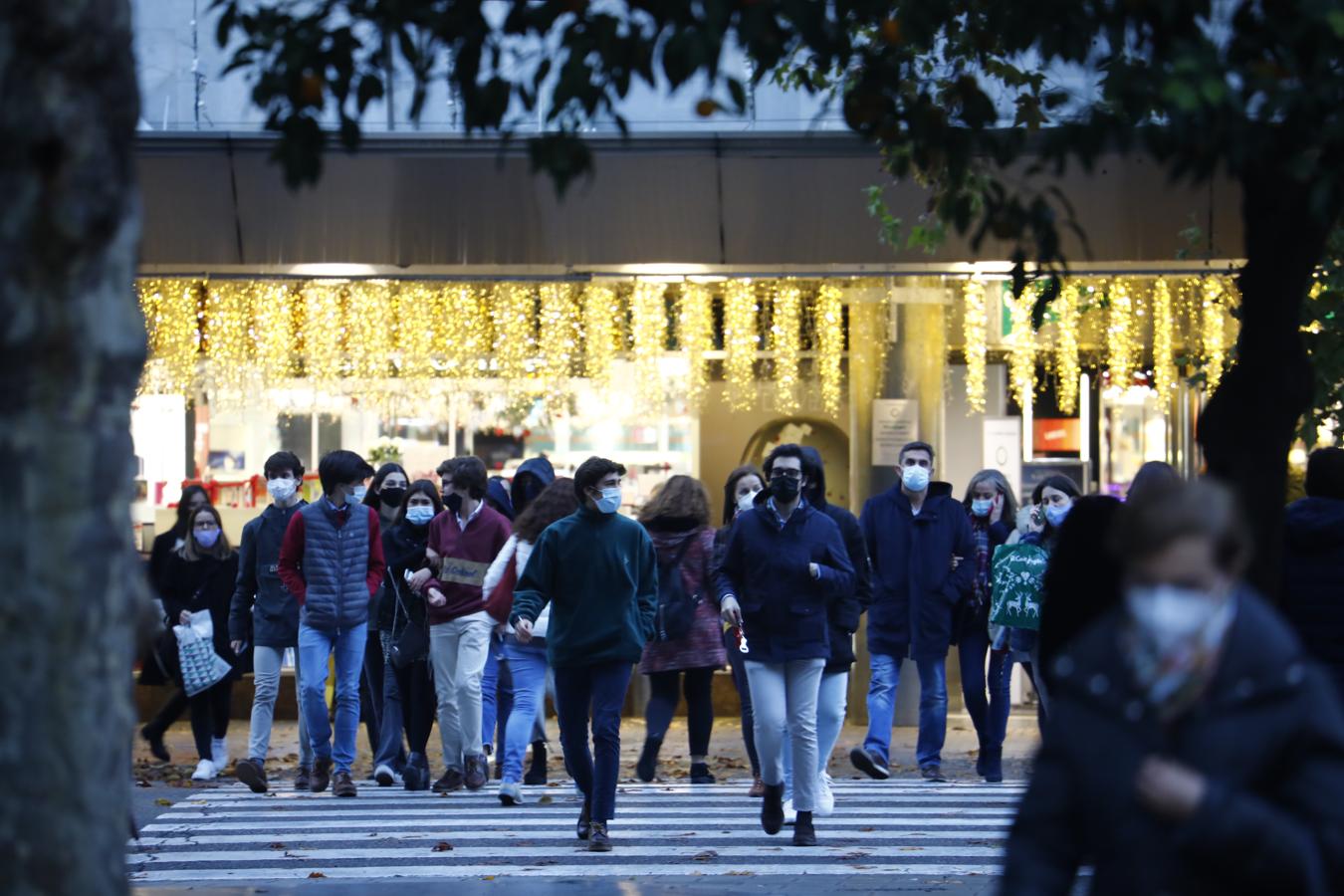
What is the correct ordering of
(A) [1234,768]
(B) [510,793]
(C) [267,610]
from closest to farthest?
(A) [1234,768]
(B) [510,793]
(C) [267,610]

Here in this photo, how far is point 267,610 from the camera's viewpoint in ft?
39.8

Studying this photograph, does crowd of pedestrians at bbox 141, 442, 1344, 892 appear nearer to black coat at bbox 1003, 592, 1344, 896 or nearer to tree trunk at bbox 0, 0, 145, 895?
black coat at bbox 1003, 592, 1344, 896

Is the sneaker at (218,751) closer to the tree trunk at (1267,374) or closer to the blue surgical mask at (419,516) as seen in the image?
the blue surgical mask at (419,516)

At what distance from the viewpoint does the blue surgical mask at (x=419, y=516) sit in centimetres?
1245

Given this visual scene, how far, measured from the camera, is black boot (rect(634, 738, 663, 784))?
1249 cm

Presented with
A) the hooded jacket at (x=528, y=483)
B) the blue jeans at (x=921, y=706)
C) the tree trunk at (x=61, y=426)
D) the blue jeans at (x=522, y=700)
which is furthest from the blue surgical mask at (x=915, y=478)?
the tree trunk at (x=61, y=426)

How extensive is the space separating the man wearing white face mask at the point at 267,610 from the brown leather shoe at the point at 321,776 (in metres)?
0.12

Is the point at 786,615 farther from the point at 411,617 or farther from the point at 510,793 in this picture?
the point at 411,617

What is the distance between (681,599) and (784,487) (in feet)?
8.34

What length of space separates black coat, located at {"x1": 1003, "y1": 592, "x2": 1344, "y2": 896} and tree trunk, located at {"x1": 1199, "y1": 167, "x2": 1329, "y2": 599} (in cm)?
260

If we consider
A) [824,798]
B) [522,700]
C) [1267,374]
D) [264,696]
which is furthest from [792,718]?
[1267,374]

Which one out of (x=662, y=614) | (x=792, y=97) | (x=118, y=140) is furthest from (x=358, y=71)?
(x=792, y=97)

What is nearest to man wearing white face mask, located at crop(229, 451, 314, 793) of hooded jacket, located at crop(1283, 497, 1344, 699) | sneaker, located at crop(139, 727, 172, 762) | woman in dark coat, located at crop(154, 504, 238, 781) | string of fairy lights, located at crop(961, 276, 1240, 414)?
woman in dark coat, located at crop(154, 504, 238, 781)

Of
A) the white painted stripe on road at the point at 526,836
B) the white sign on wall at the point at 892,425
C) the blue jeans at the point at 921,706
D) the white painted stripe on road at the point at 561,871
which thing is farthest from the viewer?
the white sign on wall at the point at 892,425
